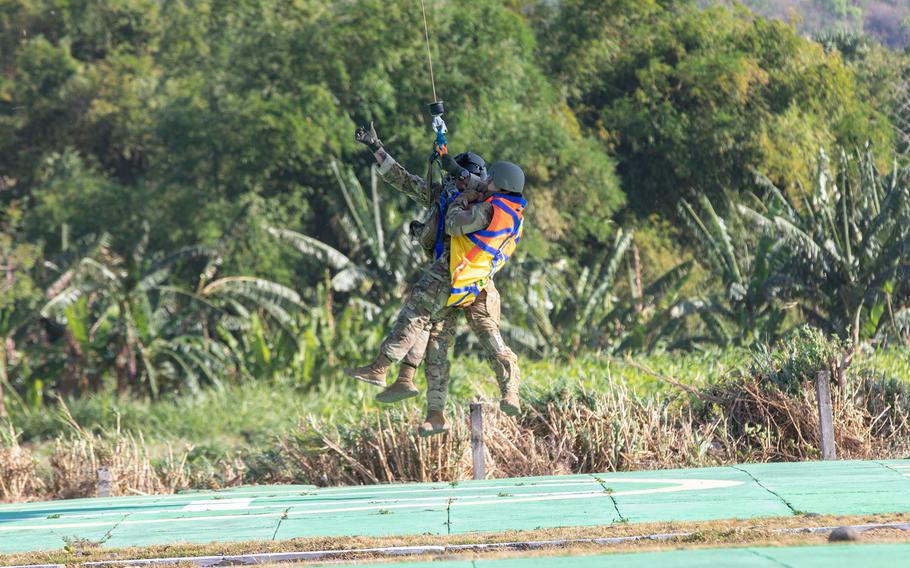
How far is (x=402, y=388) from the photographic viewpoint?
9703 millimetres

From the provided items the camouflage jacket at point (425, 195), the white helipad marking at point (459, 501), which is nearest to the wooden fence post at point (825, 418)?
the white helipad marking at point (459, 501)

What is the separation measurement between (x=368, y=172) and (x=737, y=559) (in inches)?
803

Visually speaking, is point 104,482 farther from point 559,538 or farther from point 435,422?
→ point 559,538

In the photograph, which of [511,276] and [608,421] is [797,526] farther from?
[511,276]

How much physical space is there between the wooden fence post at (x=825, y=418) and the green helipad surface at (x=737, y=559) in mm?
5485

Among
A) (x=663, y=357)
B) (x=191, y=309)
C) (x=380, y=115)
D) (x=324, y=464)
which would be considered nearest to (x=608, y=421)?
(x=324, y=464)

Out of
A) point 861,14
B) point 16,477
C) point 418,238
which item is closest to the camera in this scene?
point 418,238

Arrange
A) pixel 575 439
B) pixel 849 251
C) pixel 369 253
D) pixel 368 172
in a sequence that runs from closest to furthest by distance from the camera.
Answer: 1. pixel 575 439
2. pixel 849 251
3. pixel 369 253
4. pixel 368 172

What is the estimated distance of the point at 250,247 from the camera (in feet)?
85.4

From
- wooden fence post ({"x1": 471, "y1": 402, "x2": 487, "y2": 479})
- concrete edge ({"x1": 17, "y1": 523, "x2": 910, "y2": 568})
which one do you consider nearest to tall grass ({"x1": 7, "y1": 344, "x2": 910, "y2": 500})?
wooden fence post ({"x1": 471, "y1": 402, "x2": 487, "y2": 479})

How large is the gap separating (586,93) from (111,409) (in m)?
16.1

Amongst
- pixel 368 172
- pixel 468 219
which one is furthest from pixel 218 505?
pixel 368 172

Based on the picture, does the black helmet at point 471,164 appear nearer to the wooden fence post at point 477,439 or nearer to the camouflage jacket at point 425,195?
the camouflage jacket at point 425,195

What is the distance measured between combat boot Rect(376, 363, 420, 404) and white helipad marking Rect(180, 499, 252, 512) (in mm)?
1316
